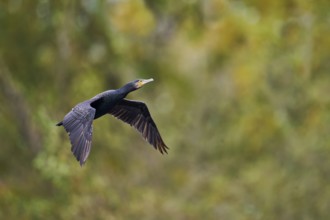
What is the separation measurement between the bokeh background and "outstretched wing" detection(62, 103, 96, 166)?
7514 millimetres

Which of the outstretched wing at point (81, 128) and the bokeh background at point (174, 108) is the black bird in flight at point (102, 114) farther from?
the bokeh background at point (174, 108)

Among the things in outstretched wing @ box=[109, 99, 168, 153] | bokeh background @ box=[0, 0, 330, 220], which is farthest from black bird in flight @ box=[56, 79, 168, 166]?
bokeh background @ box=[0, 0, 330, 220]

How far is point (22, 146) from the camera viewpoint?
24.6 meters

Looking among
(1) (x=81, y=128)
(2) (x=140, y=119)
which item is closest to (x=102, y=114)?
(1) (x=81, y=128)

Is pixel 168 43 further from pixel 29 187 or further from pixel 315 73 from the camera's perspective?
pixel 29 187

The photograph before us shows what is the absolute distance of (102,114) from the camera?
45.3 feet

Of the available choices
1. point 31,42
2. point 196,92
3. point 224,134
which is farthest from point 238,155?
point 31,42

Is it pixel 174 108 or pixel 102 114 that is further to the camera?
pixel 174 108

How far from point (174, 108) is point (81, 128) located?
63.9 feet

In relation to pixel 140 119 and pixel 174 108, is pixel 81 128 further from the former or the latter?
pixel 174 108

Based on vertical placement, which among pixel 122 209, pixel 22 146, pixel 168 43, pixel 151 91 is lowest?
pixel 122 209

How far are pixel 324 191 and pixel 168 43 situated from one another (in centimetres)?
1274

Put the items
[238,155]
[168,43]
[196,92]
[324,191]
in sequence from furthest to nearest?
[168,43] < [196,92] < [238,155] < [324,191]

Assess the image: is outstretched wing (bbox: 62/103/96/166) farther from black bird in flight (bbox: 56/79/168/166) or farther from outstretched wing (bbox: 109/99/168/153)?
outstretched wing (bbox: 109/99/168/153)
